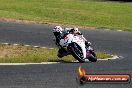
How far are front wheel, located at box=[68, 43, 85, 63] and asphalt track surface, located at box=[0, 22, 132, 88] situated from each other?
1.10 ft

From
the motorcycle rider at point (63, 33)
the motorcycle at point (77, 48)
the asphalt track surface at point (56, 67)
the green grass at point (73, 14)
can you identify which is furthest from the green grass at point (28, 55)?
the green grass at point (73, 14)

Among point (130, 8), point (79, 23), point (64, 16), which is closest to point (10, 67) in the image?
point (79, 23)

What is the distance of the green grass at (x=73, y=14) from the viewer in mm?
35719

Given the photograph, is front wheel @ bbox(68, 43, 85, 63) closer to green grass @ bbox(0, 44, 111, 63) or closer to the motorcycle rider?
the motorcycle rider

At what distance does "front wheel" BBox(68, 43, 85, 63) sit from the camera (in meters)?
18.0

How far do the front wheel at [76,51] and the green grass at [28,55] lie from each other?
79 cm

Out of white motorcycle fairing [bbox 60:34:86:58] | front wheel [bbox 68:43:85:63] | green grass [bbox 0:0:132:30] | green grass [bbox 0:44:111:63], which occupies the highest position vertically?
white motorcycle fairing [bbox 60:34:86:58]

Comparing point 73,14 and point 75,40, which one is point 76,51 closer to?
point 75,40

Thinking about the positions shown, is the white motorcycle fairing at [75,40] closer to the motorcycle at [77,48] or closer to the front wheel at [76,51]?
the motorcycle at [77,48]

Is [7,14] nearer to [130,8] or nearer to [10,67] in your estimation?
[130,8]

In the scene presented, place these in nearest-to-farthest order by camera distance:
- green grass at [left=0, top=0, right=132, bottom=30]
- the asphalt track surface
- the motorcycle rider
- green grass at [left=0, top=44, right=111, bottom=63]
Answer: the asphalt track surface < green grass at [left=0, top=44, right=111, bottom=63] < the motorcycle rider < green grass at [left=0, top=0, right=132, bottom=30]

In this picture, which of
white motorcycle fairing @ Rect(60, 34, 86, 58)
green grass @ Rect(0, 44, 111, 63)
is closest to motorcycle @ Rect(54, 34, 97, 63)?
white motorcycle fairing @ Rect(60, 34, 86, 58)

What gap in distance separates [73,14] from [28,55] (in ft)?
69.0

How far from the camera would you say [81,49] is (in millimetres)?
18016
